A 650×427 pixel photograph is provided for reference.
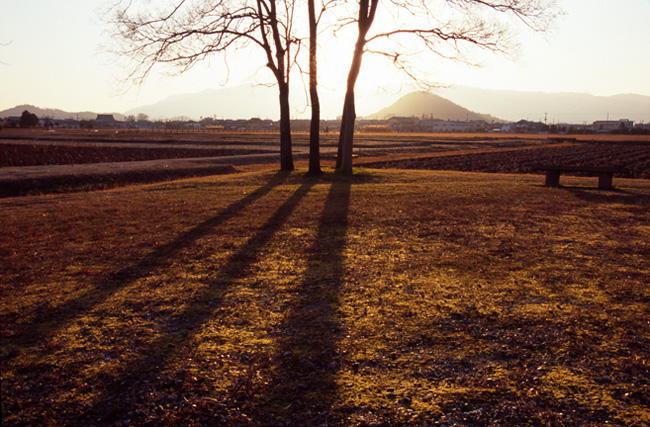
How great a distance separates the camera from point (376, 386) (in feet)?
12.3

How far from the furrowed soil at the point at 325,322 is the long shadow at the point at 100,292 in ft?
0.11

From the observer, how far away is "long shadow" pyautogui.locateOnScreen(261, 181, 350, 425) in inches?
136

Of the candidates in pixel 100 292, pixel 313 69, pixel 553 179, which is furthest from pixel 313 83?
pixel 100 292

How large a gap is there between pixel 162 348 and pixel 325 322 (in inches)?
63.7

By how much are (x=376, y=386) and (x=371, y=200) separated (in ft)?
32.4

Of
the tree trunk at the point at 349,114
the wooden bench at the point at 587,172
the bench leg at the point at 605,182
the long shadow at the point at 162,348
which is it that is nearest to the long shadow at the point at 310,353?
the long shadow at the point at 162,348

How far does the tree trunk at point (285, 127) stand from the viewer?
20.9 m

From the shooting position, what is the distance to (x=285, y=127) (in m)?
21.3

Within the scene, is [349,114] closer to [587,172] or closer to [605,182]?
[587,172]

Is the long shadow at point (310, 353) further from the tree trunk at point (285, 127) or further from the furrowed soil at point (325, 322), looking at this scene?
the tree trunk at point (285, 127)

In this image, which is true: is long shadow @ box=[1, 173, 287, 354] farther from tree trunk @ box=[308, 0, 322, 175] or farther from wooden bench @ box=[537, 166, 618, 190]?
wooden bench @ box=[537, 166, 618, 190]

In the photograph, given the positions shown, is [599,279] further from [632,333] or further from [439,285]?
[439,285]

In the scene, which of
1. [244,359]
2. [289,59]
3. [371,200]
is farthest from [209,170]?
[244,359]

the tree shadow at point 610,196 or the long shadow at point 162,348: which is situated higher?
the tree shadow at point 610,196
